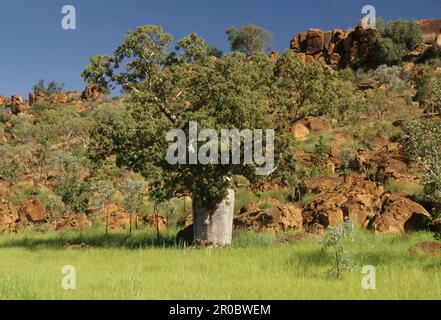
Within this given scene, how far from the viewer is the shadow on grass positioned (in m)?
A: 20.4

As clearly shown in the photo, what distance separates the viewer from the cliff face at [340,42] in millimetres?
95562

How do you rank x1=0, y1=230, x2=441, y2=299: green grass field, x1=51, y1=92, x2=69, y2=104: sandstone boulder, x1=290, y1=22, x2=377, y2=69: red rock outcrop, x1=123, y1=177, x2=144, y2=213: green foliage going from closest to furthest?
x1=0, y1=230, x2=441, y2=299: green grass field
x1=123, y1=177, x2=144, y2=213: green foliage
x1=290, y1=22, x2=377, y2=69: red rock outcrop
x1=51, y1=92, x2=69, y2=104: sandstone boulder

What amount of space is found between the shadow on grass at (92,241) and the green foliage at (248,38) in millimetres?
85563

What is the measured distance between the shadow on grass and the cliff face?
74469 mm

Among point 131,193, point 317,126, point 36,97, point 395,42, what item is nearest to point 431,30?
point 395,42

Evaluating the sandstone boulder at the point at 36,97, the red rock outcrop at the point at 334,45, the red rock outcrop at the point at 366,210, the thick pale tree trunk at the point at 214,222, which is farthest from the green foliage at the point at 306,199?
the sandstone boulder at the point at 36,97

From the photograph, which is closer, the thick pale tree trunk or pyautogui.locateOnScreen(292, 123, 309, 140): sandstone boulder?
the thick pale tree trunk

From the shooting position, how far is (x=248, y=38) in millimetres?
105750

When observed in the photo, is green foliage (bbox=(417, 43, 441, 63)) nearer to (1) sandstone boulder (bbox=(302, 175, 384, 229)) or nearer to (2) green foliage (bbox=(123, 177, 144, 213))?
(1) sandstone boulder (bbox=(302, 175, 384, 229))

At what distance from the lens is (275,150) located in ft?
66.2

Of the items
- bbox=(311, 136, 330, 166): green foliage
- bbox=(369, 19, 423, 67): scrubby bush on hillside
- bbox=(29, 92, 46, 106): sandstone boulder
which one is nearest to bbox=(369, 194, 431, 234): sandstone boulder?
bbox=(311, 136, 330, 166): green foliage

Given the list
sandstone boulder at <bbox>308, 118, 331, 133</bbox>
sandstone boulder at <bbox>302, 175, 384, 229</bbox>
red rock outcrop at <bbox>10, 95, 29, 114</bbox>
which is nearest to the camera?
sandstone boulder at <bbox>302, 175, 384, 229</bbox>

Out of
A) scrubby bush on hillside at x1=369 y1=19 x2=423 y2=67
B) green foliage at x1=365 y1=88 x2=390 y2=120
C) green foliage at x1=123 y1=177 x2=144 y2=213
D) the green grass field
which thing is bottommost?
the green grass field
